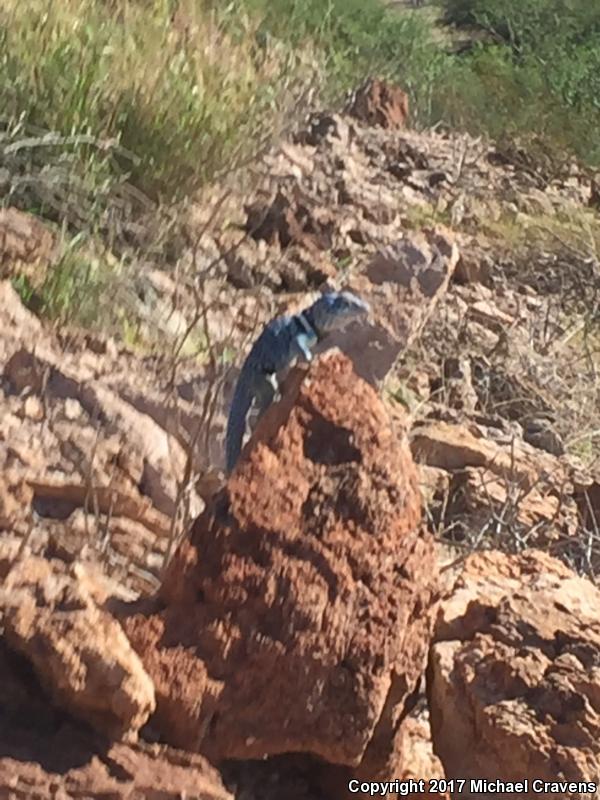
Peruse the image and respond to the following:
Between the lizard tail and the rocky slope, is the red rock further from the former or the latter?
the lizard tail

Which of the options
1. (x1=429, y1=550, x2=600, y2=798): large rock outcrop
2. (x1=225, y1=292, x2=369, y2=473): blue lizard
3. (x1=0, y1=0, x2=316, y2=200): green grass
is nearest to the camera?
(x1=429, y1=550, x2=600, y2=798): large rock outcrop

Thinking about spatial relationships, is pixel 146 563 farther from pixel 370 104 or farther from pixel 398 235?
pixel 370 104

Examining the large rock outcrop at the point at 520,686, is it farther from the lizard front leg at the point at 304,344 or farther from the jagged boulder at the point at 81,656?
the lizard front leg at the point at 304,344

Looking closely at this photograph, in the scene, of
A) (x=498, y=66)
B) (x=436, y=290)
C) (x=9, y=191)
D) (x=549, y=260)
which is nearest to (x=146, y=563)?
(x=436, y=290)

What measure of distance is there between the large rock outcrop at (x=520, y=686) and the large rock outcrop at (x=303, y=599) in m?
0.13

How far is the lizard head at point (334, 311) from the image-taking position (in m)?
3.22

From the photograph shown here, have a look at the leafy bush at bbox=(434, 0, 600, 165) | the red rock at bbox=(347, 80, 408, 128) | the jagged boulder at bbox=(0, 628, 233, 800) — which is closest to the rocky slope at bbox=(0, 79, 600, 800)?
the jagged boulder at bbox=(0, 628, 233, 800)

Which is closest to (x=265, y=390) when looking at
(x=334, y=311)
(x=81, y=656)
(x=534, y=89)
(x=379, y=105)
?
(x=334, y=311)

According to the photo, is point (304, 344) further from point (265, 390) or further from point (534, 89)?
point (534, 89)

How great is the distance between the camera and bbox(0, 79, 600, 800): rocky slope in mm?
1911

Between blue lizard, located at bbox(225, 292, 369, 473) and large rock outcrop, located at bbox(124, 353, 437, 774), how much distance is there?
2.83ft

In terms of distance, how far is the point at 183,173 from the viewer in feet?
17.5

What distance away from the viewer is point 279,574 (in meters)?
2.08

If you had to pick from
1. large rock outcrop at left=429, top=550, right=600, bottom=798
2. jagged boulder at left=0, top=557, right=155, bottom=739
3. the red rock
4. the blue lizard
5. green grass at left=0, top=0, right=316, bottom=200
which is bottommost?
jagged boulder at left=0, top=557, right=155, bottom=739
